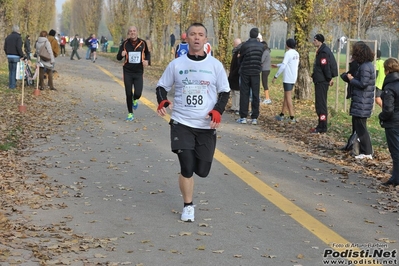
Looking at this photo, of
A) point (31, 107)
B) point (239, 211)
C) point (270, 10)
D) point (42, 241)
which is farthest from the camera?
point (270, 10)

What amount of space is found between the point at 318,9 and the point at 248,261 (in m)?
17.5

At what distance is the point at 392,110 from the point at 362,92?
1979mm

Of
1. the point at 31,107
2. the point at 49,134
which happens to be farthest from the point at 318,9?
the point at 49,134

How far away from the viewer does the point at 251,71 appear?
52.5 feet

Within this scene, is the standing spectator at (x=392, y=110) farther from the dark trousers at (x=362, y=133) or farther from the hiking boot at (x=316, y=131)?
the hiking boot at (x=316, y=131)

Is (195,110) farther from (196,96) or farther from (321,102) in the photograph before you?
(321,102)

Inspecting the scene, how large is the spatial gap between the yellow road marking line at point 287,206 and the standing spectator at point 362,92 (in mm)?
2310

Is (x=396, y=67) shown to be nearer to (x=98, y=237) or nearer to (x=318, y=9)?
(x=98, y=237)

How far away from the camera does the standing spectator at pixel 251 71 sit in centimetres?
1595

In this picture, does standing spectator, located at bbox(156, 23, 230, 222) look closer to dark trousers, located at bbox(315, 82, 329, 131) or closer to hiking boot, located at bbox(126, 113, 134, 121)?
dark trousers, located at bbox(315, 82, 329, 131)

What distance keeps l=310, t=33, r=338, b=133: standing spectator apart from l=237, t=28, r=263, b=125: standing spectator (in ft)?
5.97

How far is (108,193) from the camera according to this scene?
8672 millimetres

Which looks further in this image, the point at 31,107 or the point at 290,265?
the point at 31,107

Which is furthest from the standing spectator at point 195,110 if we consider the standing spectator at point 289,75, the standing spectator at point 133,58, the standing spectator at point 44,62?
the standing spectator at point 44,62
